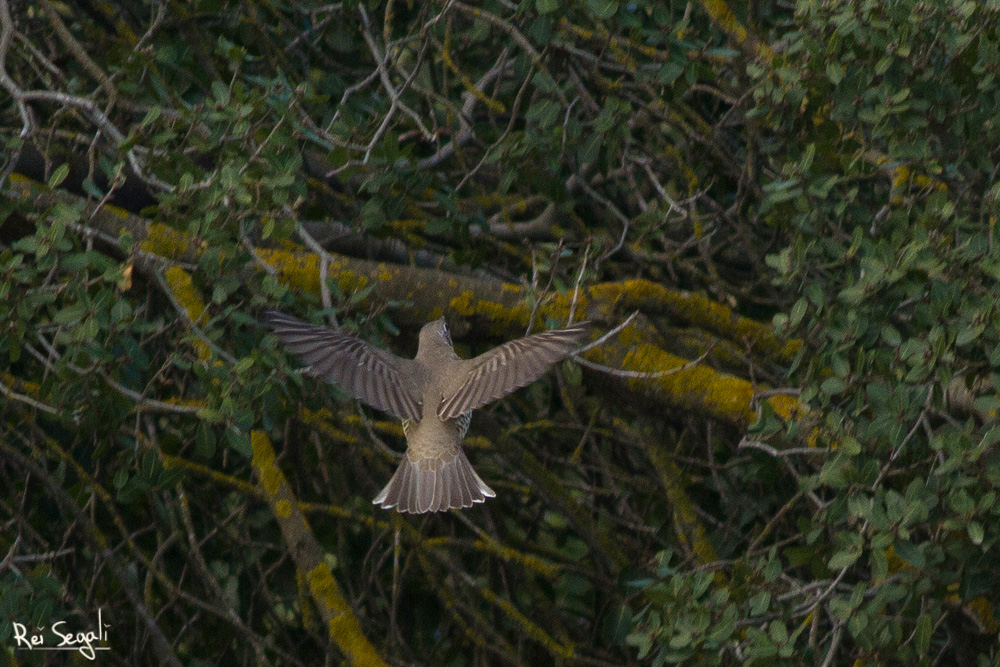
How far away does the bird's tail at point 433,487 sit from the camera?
11.6 ft

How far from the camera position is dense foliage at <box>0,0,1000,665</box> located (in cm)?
294

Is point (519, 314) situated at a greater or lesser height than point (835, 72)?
lesser

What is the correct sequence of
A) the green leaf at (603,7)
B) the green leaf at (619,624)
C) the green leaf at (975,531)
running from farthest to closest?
the green leaf at (619,624) < the green leaf at (603,7) < the green leaf at (975,531)

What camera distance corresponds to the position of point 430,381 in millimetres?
3568

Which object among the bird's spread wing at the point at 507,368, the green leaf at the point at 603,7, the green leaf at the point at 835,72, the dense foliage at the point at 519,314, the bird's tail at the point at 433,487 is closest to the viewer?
the dense foliage at the point at 519,314

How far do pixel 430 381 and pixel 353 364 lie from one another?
1.07 feet

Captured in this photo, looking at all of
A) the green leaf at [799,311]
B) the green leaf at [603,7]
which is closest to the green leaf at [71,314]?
the green leaf at [603,7]

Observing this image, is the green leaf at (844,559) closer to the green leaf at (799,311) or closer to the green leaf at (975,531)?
the green leaf at (975,531)

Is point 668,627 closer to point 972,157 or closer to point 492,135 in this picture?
point 972,157

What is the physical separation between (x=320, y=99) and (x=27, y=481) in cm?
152

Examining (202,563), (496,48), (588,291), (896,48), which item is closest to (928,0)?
(896,48)

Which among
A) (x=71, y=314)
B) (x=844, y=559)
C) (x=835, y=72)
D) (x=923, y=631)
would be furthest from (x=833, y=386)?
(x=71, y=314)

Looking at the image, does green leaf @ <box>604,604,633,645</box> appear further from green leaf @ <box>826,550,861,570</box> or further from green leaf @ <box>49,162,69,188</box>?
green leaf @ <box>49,162,69,188</box>

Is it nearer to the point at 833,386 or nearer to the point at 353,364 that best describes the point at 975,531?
the point at 833,386
